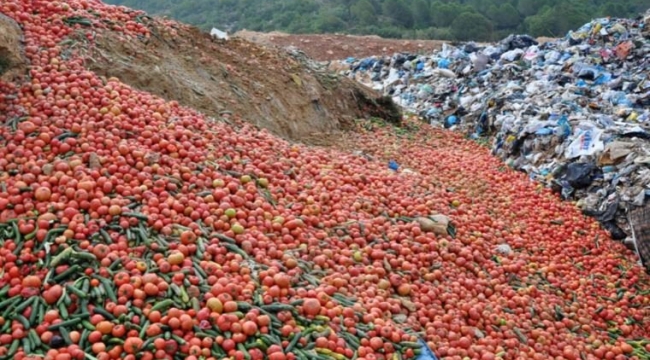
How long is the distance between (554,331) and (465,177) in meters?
3.20

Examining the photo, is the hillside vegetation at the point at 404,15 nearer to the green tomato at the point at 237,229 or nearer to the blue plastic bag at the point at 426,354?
the green tomato at the point at 237,229

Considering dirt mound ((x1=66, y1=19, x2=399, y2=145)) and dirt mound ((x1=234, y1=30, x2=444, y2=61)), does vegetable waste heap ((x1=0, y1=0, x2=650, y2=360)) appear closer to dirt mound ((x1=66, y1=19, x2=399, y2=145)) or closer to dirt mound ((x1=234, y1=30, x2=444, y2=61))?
dirt mound ((x1=66, y1=19, x2=399, y2=145))

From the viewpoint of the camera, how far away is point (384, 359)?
3.40m

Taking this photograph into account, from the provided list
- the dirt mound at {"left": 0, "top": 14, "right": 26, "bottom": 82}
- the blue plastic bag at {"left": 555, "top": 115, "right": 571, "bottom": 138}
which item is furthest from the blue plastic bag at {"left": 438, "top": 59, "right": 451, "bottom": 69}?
the dirt mound at {"left": 0, "top": 14, "right": 26, "bottom": 82}

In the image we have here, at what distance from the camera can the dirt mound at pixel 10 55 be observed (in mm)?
4895

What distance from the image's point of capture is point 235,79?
730 cm

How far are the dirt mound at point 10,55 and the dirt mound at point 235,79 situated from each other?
0.52m

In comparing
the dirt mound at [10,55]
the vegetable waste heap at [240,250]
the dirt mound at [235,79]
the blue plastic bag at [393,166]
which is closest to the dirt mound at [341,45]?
the dirt mound at [235,79]

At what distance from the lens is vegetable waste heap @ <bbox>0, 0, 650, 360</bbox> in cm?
324

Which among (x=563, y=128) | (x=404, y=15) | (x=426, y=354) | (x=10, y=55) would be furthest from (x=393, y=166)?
(x=404, y=15)

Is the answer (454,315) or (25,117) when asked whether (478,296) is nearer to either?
(454,315)

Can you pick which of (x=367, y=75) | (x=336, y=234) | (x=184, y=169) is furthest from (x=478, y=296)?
(x=367, y=75)

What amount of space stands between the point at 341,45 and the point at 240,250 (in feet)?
64.4

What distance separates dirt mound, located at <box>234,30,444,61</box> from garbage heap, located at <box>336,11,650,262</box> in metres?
5.63
